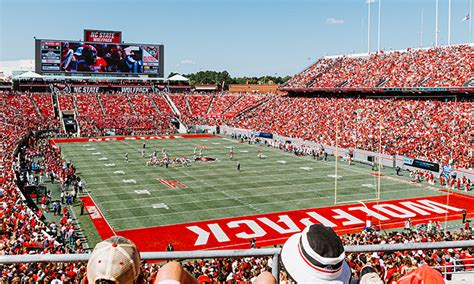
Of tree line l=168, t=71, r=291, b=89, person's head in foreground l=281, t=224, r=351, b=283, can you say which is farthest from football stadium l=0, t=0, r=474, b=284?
tree line l=168, t=71, r=291, b=89

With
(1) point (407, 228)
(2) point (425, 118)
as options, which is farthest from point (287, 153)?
(1) point (407, 228)

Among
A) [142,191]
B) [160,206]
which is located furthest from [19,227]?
[142,191]

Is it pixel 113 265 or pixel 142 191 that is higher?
pixel 113 265

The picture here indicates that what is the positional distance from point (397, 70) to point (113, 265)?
171ft

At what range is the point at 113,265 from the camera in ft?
5.43

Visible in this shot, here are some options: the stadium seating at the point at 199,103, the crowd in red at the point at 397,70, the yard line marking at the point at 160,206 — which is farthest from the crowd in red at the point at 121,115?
the yard line marking at the point at 160,206

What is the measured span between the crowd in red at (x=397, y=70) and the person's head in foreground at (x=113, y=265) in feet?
142

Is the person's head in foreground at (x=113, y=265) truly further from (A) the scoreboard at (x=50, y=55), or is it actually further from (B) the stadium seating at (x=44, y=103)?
(A) the scoreboard at (x=50, y=55)

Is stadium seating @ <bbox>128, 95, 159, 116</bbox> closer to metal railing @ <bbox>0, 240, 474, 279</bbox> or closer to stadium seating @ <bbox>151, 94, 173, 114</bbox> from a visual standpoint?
stadium seating @ <bbox>151, 94, 173, 114</bbox>

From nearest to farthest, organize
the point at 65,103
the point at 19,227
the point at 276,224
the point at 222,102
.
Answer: the point at 19,227, the point at 276,224, the point at 65,103, the point at 222,102

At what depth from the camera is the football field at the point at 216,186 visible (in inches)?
896

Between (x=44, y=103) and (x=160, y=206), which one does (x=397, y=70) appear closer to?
(x=160, y=206)

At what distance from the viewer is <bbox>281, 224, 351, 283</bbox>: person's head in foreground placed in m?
1.75

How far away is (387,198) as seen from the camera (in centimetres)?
2547
